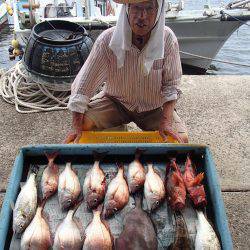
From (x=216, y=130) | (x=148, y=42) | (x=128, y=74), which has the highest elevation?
(x=148, y=42)

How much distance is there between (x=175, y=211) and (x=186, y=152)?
0.51 meters

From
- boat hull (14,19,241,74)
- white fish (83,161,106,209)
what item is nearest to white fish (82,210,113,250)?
white fish (83,161,106,209)

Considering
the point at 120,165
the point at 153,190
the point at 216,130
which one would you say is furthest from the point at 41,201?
the point at 216,130

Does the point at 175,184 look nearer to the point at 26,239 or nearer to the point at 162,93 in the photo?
the point at 26,239

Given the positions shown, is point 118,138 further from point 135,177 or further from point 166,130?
point 135,177

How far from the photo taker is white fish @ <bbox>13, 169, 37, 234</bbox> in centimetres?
215

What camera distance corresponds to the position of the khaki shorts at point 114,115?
3.58 m

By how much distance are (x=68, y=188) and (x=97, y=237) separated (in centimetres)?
44

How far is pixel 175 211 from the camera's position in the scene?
2.27 metres

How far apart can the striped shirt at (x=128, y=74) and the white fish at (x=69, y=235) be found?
1.30m

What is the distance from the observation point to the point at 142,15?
2.88 meters

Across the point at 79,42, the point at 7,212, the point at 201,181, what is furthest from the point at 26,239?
the point at 79,42

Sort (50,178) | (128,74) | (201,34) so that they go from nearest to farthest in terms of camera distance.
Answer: (50,178) < (128,74) < (201,34)

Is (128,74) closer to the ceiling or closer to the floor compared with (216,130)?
closer to the ceiling
